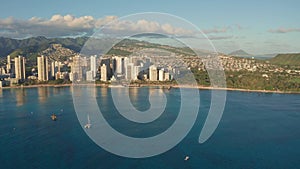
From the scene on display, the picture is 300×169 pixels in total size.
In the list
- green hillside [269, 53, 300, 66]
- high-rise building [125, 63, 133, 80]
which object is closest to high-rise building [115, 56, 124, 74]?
high-rise building [125, 63, 133, 80]

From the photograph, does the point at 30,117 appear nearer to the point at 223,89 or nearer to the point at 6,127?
the point at 6,127

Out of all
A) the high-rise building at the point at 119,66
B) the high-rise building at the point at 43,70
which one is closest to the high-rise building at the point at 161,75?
the high-rise building at the point at 119,66

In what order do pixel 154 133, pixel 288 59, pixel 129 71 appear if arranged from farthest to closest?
pixel 288 59, pixel 129 71, pixel 154 133

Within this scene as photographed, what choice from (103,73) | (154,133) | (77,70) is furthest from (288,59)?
(154,133)

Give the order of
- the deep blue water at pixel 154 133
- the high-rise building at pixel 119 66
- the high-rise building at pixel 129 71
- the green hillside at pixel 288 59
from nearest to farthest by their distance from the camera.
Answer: the deep blue water at pixel 154 133, the high-rise building at pixel 129 71, the high-rise building at pixel 119 66, the green hillside at pixel 288 59

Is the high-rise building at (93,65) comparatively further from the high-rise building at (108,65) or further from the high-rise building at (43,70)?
the high-rise building at (43,70)

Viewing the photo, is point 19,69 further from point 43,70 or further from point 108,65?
point 108,65

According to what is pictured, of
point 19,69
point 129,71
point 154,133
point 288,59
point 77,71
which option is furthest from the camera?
point 288,59

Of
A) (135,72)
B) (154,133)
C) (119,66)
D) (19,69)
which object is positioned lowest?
(154,133)

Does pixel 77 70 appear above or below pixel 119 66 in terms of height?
below

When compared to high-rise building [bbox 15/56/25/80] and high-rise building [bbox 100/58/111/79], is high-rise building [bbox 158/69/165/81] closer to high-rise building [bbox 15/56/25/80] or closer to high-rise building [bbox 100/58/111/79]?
high-rise building [bbox 100/58/111/79]
